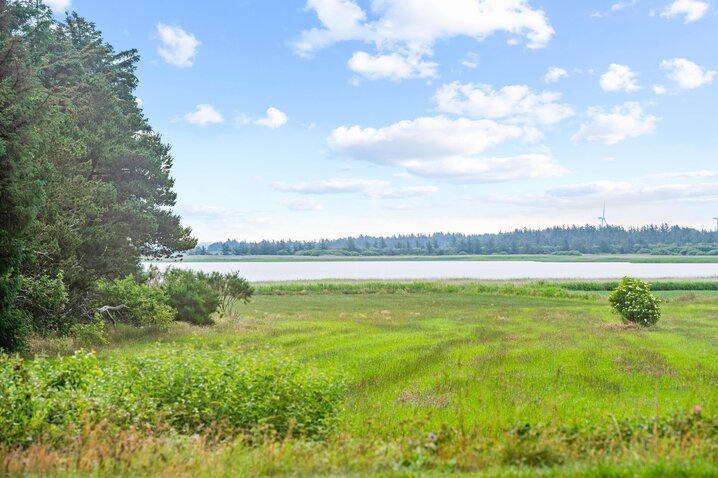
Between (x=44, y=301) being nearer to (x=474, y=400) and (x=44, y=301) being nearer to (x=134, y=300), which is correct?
(x=134, y=300)

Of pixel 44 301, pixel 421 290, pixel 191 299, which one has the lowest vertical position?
pixel 421 290

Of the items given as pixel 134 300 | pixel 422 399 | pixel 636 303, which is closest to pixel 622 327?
pixel 636 303

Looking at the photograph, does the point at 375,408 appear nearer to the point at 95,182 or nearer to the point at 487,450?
the point at 487,450

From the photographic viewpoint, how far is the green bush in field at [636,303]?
35281 millimetres

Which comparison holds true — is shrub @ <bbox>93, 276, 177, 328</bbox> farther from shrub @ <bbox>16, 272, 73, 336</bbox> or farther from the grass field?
shrub @ <bbox>16, 272, 73, 336</bbox>

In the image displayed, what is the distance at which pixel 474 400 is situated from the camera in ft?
54.1

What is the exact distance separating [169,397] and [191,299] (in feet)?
86.9

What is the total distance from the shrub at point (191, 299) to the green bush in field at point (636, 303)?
2722 cm

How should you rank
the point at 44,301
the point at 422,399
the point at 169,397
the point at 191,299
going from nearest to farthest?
the point at 169,397 < the point at 422,399 < the point at 44,301 < the point at 191,299

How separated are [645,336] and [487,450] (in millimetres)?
25636

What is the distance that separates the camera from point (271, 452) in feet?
31.0

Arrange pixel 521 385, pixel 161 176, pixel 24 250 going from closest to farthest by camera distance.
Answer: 1. pixel 521 385
2. pixel 24 250
3. pixel 161 176

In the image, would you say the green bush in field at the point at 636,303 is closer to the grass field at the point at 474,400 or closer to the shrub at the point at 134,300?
the grass field at the point at 474,400

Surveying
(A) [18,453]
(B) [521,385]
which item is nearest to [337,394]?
(A) [18,453]
